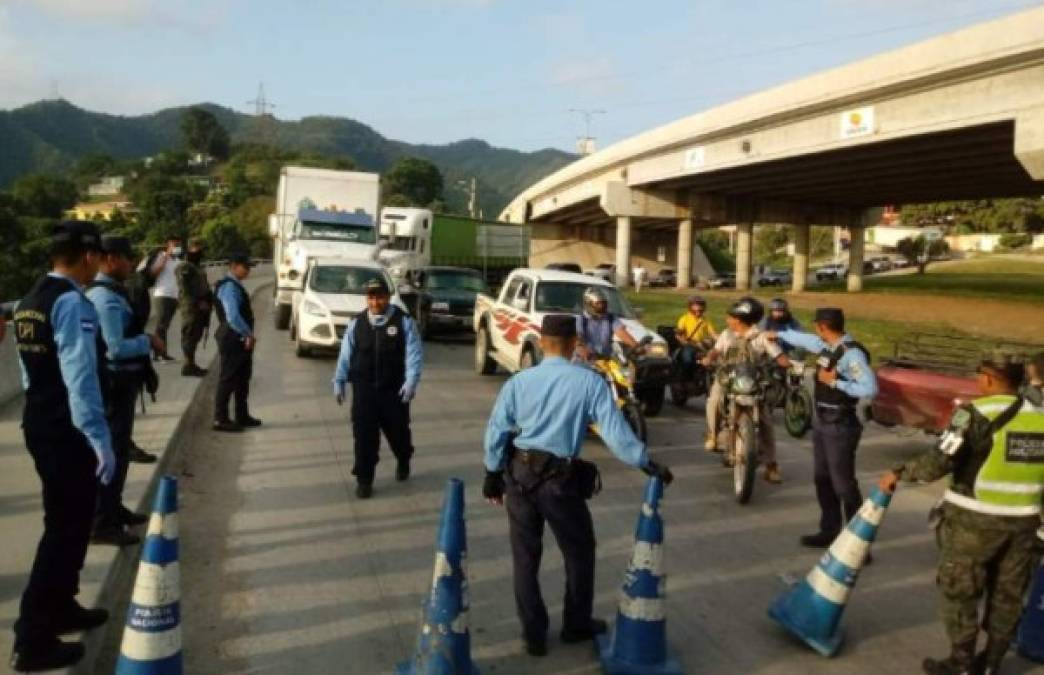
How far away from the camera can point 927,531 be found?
732cm

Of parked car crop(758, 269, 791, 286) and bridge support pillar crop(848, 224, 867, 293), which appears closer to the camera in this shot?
bridge support pillar crop(848, 224, 867, 293)

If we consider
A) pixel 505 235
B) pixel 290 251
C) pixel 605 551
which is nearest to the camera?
pixel 605 551

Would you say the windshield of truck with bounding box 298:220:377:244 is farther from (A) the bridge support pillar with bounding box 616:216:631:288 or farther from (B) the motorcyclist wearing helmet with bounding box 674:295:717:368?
(A) the bridge support pillar with bounding box 616:216:631:288

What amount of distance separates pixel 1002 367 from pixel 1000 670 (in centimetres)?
168

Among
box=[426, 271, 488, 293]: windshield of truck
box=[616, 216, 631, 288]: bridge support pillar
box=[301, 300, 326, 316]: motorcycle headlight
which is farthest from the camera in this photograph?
box=[616, 216, 631, 288]: bridge support pillar

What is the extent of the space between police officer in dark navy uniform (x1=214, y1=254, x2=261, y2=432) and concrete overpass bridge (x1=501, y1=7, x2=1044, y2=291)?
58.5ft

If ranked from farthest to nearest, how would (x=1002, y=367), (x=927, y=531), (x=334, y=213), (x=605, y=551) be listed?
(x=334, y=213)
(x=927, y=531)
(x=605, y=551)
(x=1002, y=367)

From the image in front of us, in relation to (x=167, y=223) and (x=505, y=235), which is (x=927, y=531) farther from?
(x=167, y=223)

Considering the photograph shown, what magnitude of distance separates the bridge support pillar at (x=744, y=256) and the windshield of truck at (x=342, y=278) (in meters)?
35.7

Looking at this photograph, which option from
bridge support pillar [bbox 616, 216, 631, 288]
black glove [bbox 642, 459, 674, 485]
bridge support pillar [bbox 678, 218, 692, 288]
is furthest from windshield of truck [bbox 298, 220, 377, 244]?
bridge support pillar [bbox 678, 218, 692, 288]

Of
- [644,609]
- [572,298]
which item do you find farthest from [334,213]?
[644,609]

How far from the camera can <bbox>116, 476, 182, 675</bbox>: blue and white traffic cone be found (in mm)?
3879

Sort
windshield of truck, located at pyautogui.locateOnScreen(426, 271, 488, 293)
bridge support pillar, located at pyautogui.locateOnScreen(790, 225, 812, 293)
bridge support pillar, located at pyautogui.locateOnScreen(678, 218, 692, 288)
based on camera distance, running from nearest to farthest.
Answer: windshield of truck, located at pyautogui.locateOnScreen(426, 271, 488, 293) → bridge support pillar, located at pyautogui.locateOnScreen(678, 218, 692, 288) → bridge support pillar, located at pyautogui.locateOnScreen(790, 225, 812, 293)

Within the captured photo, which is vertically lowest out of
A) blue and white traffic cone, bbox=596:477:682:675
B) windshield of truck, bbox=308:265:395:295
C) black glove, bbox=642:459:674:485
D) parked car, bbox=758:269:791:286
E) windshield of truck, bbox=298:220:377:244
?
blue and white traffic cone, bbox=596:477:682:675
